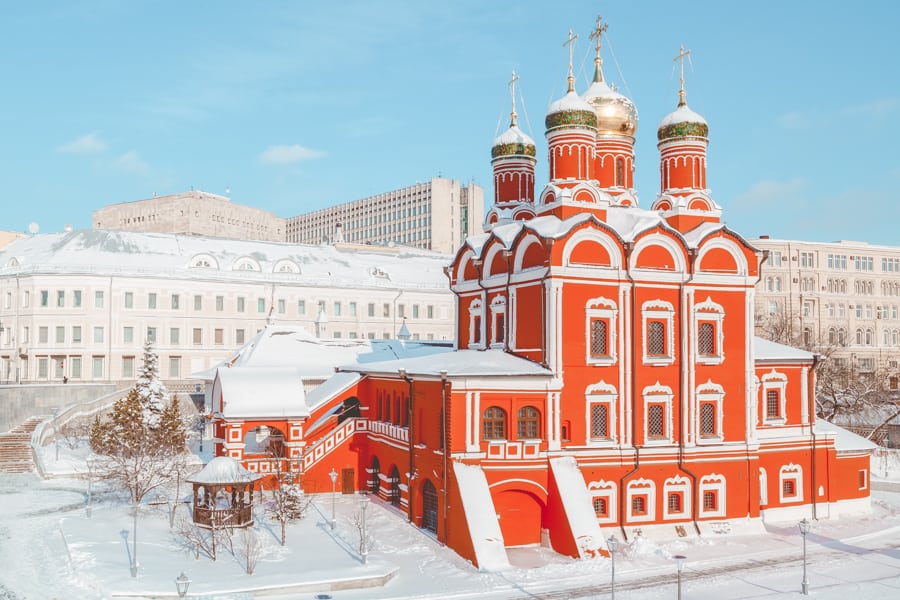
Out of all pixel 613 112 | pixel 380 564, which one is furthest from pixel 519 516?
pixel 613 112

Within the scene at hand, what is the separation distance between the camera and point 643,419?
94.5 ft

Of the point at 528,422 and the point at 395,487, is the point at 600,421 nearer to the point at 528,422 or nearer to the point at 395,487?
the point at 528,422

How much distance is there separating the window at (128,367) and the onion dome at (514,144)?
29.3 meters

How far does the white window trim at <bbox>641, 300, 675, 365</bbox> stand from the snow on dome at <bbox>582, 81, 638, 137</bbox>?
9059 millimetres

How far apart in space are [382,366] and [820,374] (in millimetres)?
33390

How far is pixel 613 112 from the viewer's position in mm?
35281

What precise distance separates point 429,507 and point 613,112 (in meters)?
17.7

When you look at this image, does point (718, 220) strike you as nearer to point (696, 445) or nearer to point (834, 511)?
point (696, 445)

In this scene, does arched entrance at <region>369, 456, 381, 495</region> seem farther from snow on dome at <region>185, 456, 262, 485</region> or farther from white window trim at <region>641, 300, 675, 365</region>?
white window trim at <region>641, 300, 675, 365</region>

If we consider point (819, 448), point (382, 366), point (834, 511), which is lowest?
point (834, 511)

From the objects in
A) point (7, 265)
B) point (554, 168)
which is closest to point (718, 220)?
point (554, 168)

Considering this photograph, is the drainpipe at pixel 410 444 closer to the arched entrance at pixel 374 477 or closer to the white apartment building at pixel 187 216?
the arched entrance at pixel 374 477

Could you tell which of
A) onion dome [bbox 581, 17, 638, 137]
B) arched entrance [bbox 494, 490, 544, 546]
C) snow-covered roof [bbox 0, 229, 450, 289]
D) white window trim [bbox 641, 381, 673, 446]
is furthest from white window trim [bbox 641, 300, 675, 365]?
snow-covered roof [bbox 0, 229, 450, 289]

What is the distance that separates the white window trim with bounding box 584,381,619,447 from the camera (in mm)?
28078
